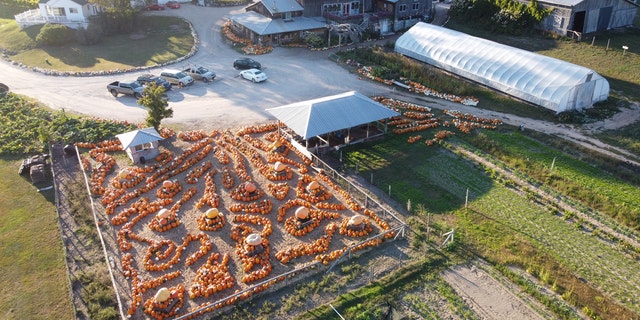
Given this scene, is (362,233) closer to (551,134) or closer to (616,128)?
(551,134)

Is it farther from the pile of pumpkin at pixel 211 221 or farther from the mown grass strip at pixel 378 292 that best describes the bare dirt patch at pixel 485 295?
the pile of pumpkin at pixel 211 221

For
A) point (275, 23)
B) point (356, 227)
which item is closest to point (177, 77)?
point (275, 23)

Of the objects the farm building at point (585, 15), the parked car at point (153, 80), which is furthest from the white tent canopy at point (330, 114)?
the farm building at point (585, 15)

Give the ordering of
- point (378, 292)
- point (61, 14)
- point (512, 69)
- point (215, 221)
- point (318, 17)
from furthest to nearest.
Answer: point (318, 17) → point (61, 14) → point (512, 69) → point (215, 221) → point (378, 292)

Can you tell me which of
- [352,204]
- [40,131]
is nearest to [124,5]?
[40,131]

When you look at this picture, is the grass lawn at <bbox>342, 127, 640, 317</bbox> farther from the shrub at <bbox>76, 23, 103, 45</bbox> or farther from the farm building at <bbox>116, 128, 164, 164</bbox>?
the shrub at <bbox>76, 23, 103, 45</bbox>

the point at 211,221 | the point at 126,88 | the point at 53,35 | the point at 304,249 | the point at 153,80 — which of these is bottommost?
the point at 304,249

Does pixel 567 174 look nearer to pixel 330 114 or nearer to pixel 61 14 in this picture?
pixel 330 114
